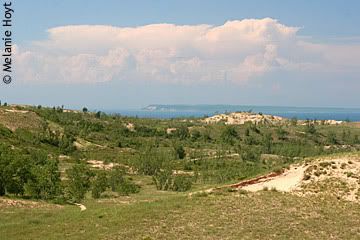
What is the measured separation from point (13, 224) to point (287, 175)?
2424 cm

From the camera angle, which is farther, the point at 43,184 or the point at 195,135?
the point at 195,135

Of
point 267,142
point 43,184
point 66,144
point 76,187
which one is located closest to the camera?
point 43,184

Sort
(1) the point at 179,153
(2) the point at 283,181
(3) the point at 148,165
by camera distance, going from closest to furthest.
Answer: (2) the point at 283,181 < (3) the point at 148,165 < (1) the point at 179,153

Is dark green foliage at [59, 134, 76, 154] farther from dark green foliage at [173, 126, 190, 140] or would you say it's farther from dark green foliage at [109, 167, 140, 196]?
dark green foliage at [173, 126, 190, 140]

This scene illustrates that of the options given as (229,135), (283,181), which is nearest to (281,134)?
(229,135)

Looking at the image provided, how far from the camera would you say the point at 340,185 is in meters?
37.5

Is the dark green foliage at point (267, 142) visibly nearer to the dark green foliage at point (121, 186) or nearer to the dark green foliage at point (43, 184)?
the dark green foliage at point (121, 186)

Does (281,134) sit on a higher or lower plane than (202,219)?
lower

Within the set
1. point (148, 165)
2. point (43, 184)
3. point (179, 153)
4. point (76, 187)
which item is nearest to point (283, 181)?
point (76, 187)

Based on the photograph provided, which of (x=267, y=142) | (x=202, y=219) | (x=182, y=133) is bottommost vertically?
(x=267, y=142)

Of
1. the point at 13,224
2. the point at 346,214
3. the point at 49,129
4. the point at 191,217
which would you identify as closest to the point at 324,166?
the point at 346,214

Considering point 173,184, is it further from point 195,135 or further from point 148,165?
point 195,135

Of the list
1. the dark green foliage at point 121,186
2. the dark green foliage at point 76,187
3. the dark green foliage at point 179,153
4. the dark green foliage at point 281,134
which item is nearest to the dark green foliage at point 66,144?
the dark green foliage at point 179,153

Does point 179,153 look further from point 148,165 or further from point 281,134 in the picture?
point 281,134
